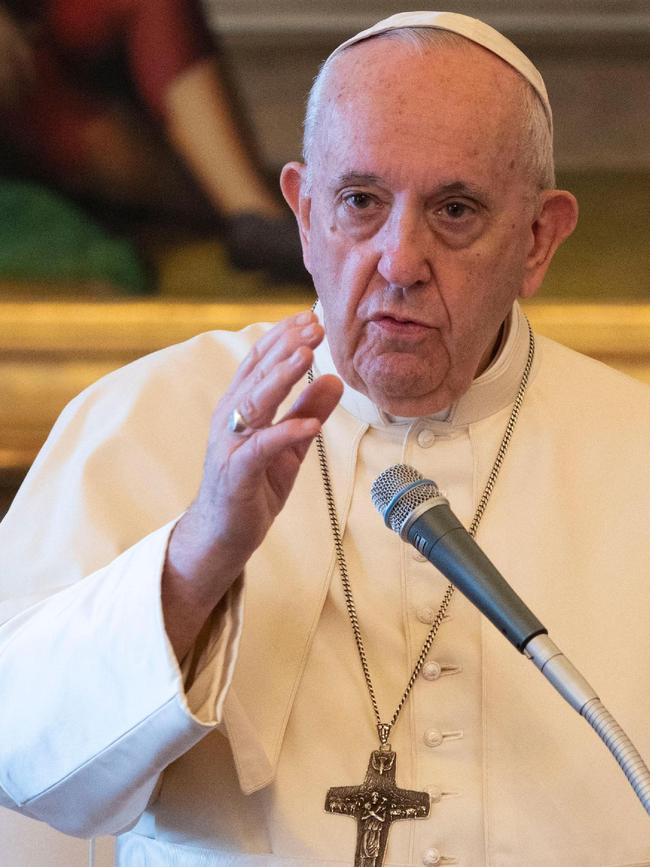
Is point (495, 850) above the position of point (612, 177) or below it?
below

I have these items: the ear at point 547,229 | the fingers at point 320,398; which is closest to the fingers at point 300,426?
the fingers at point 320,398

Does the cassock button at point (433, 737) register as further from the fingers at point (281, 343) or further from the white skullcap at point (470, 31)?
the white skullcap at point (470, 31)

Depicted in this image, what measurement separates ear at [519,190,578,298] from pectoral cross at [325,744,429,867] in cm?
94

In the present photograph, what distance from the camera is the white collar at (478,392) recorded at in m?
2.68

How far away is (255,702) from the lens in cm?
239

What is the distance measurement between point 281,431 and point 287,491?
183mm

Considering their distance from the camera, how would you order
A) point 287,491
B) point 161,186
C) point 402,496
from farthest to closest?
point 161,186 < point 287,491 < point 402,496

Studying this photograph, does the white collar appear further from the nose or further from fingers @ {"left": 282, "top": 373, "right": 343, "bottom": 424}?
fingers @ {"left": 282, "top": 373, "right": 343, "bottom": 424}

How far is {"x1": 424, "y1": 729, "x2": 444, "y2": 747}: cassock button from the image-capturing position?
2.38 m

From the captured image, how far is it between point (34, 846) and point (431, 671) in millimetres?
958

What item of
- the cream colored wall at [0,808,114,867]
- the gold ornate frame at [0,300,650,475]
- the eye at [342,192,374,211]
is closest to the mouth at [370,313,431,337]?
the eye at [342,192,374,211]

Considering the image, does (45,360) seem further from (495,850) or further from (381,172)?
(495,850)

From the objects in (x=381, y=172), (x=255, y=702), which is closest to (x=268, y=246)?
(x=381, y=172)

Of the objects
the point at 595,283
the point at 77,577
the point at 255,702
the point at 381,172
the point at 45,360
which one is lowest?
the point at 255,702
